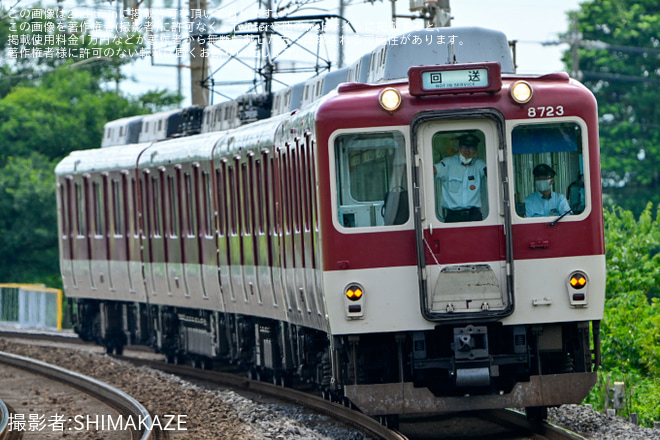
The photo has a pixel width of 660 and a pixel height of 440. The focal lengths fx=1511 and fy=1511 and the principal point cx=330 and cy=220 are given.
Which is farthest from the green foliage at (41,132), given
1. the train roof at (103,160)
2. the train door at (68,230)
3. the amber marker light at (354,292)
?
the amber marker light at (354,292)

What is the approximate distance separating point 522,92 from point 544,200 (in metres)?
0.85

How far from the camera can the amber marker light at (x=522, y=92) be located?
11633mm

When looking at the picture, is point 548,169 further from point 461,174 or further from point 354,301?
point 354,301

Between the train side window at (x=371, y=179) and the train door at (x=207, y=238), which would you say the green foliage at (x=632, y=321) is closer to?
the train side window at (x=371, y=179)

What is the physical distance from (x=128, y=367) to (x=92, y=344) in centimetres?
722

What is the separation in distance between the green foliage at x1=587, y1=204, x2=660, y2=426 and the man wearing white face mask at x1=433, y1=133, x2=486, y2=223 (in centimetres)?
319

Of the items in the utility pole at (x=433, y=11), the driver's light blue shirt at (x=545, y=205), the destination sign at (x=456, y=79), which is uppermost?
the utility pole at (x=433, y=11)

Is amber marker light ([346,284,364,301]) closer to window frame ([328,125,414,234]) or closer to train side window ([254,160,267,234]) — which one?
window frame ([328,125,414,234])

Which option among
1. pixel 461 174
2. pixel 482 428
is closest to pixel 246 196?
pixel 482 428

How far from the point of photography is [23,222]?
40.7m

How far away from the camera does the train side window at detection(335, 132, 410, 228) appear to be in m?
11.7

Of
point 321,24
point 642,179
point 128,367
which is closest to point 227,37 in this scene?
point 321,24

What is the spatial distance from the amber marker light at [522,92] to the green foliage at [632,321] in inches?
141

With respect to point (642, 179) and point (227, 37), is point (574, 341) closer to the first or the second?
point (227, 37)
